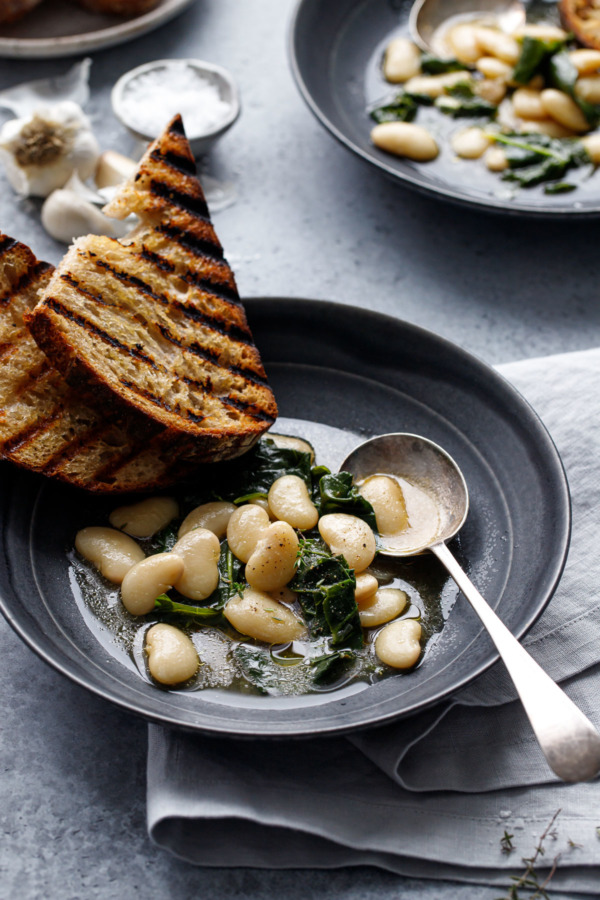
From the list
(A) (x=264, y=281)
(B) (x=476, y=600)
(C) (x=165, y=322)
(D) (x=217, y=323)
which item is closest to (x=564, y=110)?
(A) (x=264, y=281)

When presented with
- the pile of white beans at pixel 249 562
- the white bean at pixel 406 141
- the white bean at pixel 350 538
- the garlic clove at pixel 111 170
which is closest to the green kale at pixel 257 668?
the pile of white beans at pixel 249 562

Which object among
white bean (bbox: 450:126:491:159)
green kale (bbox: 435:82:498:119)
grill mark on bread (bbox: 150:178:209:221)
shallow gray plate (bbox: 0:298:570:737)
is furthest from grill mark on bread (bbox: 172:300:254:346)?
green kale (bbox: 435:82:498:119)

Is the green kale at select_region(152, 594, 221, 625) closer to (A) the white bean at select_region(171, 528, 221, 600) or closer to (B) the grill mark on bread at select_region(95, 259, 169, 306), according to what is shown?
(A) the white bean at select_region(171, 528, 221, 600)

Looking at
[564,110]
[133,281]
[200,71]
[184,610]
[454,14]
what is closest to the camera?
[184,610]

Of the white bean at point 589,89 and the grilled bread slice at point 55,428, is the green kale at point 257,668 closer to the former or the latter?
the grilled bread slice at point 55,428

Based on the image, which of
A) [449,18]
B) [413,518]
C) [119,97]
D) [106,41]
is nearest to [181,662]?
[413,518]

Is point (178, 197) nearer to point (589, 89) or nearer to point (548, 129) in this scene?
point (548, 129)
